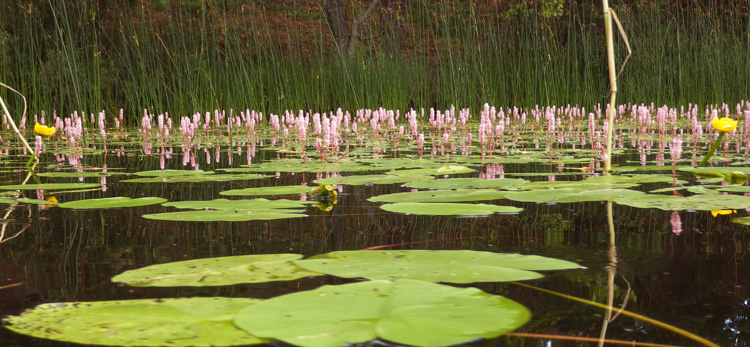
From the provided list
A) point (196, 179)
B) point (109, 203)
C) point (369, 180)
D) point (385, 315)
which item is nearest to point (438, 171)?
point (369, 180)

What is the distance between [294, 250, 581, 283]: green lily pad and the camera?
3.80ft

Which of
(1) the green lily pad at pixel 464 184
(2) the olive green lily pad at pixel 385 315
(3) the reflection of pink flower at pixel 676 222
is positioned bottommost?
(3) the reflection of pink flower at pixel 676 222

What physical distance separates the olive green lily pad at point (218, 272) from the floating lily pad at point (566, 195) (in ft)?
3.06

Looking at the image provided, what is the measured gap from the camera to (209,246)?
1.54 m

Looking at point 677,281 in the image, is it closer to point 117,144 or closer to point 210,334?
point 210,334

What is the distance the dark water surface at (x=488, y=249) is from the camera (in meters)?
1.00

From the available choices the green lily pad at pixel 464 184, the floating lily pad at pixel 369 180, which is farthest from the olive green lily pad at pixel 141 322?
the floating lily pad at pixel 369 180

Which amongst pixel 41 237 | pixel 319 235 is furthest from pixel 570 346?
pixel 41 237

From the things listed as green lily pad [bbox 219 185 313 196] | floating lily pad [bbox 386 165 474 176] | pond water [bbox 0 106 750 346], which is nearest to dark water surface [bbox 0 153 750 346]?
pond water [bbox 0 106 750 346]

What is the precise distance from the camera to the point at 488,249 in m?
1.47

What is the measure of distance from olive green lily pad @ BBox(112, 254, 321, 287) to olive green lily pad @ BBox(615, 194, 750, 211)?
1.05 metres

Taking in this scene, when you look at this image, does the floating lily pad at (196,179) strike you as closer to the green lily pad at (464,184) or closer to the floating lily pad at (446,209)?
the green lily pad at (464,184)

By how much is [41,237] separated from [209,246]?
45cm

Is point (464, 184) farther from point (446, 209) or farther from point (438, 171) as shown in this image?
point (446, 209)
